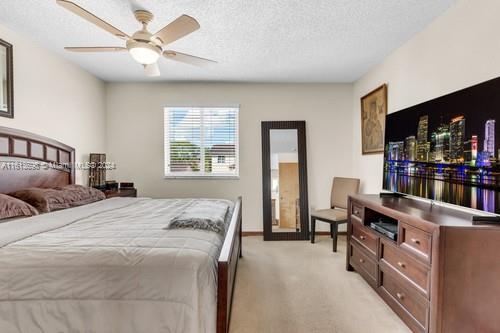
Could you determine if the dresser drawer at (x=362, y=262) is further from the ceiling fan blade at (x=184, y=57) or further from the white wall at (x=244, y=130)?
the ceiling fan blade at (x=184, y=57)

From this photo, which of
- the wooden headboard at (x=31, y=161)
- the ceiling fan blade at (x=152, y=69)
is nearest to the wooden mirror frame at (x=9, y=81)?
the wooden headboard at (x=31, y=161)

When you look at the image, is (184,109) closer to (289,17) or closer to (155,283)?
(289,17)

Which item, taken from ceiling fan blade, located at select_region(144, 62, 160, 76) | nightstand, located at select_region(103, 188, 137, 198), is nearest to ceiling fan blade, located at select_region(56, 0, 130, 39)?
ceiling fan blade, located at select_region(144, 62, 160, 76)

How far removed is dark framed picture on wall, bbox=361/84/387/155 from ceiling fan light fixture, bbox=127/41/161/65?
2777 mm

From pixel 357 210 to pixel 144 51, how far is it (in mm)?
2543

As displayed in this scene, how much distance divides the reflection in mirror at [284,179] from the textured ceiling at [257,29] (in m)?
1.09

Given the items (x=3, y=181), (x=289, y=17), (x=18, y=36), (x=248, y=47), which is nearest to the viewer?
(x=289, y=17)

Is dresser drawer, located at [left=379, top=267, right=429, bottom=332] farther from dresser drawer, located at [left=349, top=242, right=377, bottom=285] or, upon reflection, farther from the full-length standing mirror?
the full-length standing mirror

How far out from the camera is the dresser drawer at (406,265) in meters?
1.64

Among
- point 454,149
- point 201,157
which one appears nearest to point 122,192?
point 201,157

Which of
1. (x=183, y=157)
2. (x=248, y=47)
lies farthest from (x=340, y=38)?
(x=183, y=157)

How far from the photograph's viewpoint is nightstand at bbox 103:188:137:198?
3.57m

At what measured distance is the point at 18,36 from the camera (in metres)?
2.70

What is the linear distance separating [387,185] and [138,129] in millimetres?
3799
